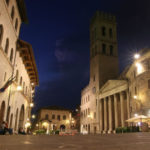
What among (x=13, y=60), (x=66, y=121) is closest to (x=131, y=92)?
(x=13, y=60)

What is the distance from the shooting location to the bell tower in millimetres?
56312

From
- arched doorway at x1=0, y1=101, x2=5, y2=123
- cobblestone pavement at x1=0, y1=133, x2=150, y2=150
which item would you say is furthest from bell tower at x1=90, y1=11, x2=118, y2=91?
cobblestone pavement at x1=0, y1=133, x2=150, y2=150

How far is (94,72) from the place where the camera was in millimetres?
58250

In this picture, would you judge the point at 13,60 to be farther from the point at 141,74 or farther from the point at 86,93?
the point at 86,93

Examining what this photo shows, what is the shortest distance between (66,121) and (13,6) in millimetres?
61470

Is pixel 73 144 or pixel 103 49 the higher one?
pixel 103 49

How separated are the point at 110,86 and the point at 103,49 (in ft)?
54.0

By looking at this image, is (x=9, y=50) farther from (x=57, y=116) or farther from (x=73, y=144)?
(x=57, y=116)

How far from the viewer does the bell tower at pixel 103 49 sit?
56312mm

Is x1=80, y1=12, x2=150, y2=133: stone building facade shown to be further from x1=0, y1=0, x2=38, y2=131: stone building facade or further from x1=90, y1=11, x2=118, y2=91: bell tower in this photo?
x1=0, y1=0, x2=38, y2=131: stone building facade

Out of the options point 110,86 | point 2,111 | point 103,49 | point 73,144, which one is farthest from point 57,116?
point 73,144

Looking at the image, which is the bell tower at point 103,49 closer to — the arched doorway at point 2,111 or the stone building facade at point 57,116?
the stone building facade at point 57,116

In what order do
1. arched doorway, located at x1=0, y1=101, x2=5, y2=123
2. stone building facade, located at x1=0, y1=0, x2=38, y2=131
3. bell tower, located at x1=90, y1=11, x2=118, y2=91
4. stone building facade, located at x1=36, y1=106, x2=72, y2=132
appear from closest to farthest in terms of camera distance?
stone building facade, located at x1=0, y1=0, x2=38, y2=131 → arched doorway, located at x1=0, y1=101, x2=5, y2=123 → bell tower, located at x1=90, y1=11, x2=118, y2=91 → stone building facade, located at x1=36, y1=106, x2=72, y2=132

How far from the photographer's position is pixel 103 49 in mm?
60250
